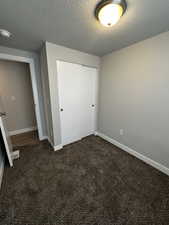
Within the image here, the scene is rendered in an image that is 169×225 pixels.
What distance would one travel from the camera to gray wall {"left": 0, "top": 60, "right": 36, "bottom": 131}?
2.79 metres

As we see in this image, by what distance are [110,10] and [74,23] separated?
512 mm

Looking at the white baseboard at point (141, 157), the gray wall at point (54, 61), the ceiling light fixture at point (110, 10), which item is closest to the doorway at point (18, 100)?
the gray wall at point (54, 61)

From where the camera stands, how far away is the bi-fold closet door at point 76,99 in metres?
2.13

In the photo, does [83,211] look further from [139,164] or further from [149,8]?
[149,8]

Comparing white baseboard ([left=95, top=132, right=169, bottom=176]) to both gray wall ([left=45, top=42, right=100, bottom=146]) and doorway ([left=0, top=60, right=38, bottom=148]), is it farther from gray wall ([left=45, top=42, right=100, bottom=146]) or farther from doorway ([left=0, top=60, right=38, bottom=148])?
doorway ([left=0, top=60, right=38, bottom=148])

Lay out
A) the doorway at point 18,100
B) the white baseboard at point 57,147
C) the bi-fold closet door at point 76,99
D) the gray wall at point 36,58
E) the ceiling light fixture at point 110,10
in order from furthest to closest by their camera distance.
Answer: the doorway at point 18,100 → the white baseboard at point 57,147 → the bi-fold closet door at point 76,99 → the gray wall at point 36,58 → the ceiling light fixture at point 110,10

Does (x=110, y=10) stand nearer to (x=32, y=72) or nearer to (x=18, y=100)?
(x=32, y=72)

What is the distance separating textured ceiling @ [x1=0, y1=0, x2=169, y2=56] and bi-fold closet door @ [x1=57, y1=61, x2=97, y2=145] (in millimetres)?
568

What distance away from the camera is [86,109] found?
2.68 metres

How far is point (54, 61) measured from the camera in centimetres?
188

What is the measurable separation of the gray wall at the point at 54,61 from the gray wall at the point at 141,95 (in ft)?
2.00

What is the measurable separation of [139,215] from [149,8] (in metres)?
2.33

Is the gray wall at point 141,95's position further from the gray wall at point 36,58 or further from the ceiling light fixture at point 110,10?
the gray wall at point 36,58

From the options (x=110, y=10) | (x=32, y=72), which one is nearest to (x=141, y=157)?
(x=110, y=10)
